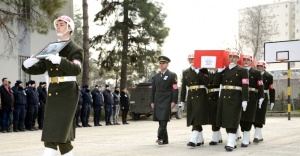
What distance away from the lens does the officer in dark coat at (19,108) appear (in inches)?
701

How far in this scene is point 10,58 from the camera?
2433cm

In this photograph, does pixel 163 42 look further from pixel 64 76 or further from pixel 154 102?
pixel 64 76

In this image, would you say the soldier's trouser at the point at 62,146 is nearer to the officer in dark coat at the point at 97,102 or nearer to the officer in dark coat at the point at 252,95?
the officer in dark coat at the point at 252,95

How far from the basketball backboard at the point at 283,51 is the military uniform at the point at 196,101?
1522 centimetres

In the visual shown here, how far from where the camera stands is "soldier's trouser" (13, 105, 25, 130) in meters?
17.8

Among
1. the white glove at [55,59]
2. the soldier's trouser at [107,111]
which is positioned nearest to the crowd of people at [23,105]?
the soldier's trouser at [107,111]

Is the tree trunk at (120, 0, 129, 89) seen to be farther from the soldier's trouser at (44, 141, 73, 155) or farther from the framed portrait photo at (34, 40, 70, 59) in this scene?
the soldier's trouser at (44, 141, 73, 155)

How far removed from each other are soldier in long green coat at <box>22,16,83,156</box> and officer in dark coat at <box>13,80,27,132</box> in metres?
11.9

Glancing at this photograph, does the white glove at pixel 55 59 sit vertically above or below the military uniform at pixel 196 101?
above

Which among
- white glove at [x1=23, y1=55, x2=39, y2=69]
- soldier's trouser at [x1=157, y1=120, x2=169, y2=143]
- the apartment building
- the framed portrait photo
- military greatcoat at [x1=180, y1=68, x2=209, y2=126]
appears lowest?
soldier's trouser at [x1=157, y1=120, x2=169, y2=143]

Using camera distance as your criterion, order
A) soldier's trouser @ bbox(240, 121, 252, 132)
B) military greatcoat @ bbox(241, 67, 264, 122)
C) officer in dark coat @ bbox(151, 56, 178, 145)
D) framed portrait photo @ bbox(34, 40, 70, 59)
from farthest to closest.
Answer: military greatcoat @ bbox(241, 67, 264, 122) → soldier's trouser @ bbox(240, 121, 252, 132) → officer in dark coat @ bbox(151, 56, 178, 145) → framed portrait photo @ bbox(34, 40, 70, 59)

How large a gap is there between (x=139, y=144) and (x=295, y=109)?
27921 millimetres

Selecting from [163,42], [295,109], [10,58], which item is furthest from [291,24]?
[10,58]

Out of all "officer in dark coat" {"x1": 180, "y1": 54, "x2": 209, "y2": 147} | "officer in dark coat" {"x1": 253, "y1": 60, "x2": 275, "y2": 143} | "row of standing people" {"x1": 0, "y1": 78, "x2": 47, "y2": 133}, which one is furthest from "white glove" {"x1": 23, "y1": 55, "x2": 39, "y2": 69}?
"row of standing people" {"x1": 0, "y1": 78, "x2": 47, "y2": 133}
